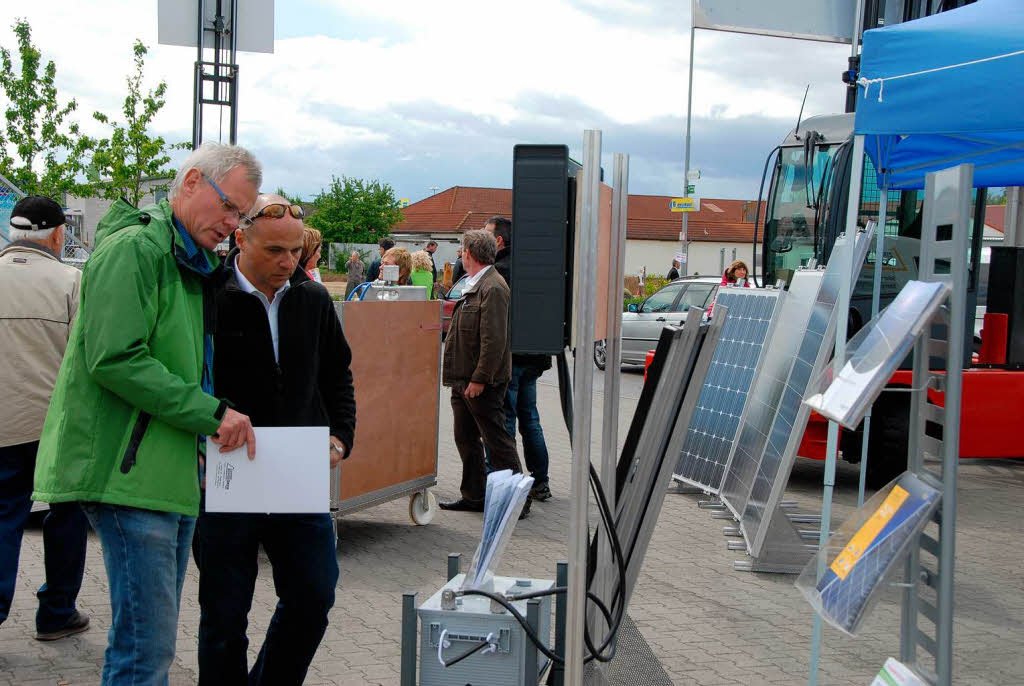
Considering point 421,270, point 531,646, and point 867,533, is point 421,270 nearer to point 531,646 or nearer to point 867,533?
point 531,646

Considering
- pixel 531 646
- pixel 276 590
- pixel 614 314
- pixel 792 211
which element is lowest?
pixel 531 646

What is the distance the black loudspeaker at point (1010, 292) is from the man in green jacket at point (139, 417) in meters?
8.15

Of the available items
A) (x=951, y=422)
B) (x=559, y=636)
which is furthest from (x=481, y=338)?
(x=951, y=422)

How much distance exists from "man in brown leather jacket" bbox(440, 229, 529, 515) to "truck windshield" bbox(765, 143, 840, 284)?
396 cm

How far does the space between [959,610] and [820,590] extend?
3232 millimetres

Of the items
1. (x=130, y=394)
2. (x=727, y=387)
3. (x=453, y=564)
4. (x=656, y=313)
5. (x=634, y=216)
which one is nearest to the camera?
(x=130, y=394)

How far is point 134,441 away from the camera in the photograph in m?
2.61

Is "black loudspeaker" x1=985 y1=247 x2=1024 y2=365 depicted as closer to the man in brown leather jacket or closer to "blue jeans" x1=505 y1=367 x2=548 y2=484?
"blue jeans" x1=505 y1=367 x2=548 y2=484

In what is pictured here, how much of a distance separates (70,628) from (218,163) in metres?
2.80

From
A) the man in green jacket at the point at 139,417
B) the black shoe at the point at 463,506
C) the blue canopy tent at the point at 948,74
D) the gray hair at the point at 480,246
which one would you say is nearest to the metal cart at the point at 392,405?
the black shoe at the point at 463,506

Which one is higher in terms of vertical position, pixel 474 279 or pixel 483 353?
pixel 474 279

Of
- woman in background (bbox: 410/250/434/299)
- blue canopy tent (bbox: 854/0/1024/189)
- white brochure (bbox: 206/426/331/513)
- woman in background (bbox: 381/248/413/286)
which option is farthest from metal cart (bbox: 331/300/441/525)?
woman in background (bbox: 410/250/434/299)

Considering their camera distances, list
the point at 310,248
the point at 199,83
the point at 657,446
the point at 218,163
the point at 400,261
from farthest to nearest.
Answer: the point at 400,261 → the point at 199,83 → the point at 310,248 → the point at 657,446 → the point at 218,163

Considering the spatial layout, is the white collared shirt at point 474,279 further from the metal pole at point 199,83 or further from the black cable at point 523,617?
the black cable at point 523,617
